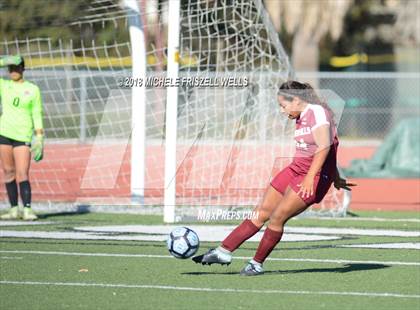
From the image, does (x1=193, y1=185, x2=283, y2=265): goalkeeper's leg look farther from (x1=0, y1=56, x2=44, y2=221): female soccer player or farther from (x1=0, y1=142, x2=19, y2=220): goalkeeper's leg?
(x1=0, y1=142, x2=19, y2=220): goalkeeper's leg

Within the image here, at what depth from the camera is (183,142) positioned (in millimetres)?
17812

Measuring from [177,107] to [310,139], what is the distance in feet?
17.8

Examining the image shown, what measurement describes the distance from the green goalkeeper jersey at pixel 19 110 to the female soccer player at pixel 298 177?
17.6 ft

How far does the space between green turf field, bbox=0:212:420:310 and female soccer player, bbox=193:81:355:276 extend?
0.28m

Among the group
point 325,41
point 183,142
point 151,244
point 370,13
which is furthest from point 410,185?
point 370,13

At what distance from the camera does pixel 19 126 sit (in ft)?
46.9

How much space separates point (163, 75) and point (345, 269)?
19.0 ft

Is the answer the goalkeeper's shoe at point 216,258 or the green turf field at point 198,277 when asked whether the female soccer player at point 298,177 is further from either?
the green turf field at point 198,277

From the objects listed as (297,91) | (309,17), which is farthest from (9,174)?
(309,17)

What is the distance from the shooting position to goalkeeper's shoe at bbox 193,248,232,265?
9.70 m

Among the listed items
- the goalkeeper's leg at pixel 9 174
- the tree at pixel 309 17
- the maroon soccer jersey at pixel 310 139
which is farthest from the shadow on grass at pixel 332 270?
the tree at pixel 309 17

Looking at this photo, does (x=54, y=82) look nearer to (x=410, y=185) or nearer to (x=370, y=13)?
(x=410, y=185)

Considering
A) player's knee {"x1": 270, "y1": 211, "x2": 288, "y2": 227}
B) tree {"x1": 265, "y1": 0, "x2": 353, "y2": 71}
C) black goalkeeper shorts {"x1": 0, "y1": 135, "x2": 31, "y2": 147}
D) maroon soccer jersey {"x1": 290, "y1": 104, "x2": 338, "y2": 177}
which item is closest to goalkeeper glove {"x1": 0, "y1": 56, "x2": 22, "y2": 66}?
black goalkeeper shorts {"x1": 0, "y1": 135, "x2": 31, "y2": 147}

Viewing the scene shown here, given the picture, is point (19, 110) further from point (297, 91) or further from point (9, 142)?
point (297, 91)
